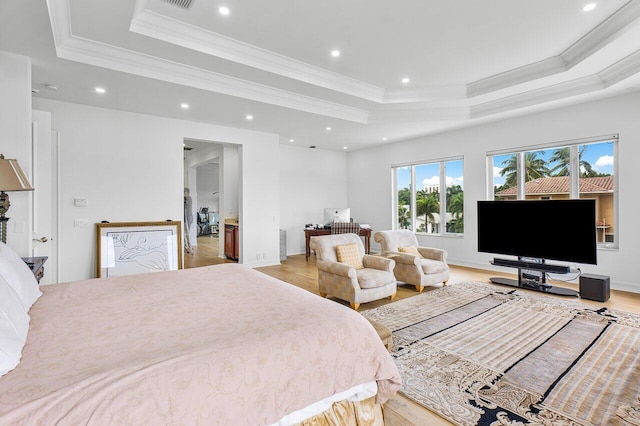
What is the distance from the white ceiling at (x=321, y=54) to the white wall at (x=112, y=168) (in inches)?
10.3

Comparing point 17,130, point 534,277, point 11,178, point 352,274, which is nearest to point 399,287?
point 352,274

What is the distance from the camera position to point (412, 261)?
4578 mm

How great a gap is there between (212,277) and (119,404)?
156cm

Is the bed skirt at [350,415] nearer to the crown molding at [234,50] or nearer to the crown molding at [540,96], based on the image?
the crown molding at [234,50]

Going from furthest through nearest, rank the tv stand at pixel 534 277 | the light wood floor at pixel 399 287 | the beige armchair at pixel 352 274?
1. the tv stand at pixel 534 277
2. the beige armchair at pixel 352 274
3. the light wood floor at pixel 399 287

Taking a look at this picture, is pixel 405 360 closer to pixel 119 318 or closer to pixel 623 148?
pixel 119 318

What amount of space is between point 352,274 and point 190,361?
2722 millimetres

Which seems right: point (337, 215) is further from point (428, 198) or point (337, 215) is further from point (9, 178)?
point (9, 178)

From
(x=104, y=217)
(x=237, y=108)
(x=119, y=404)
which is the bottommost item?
(x=119, y=404)

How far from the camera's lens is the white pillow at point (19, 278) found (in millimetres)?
1709

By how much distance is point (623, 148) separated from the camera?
14.7ft

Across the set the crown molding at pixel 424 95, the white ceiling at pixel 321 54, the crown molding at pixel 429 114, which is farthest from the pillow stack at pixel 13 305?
the crown molding at pixel 429 114

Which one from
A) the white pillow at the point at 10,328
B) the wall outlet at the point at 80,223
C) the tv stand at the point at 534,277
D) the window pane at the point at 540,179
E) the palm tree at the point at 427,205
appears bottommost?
the tv stand at the point at 534,277

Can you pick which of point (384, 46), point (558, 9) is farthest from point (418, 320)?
point (558, 9)
